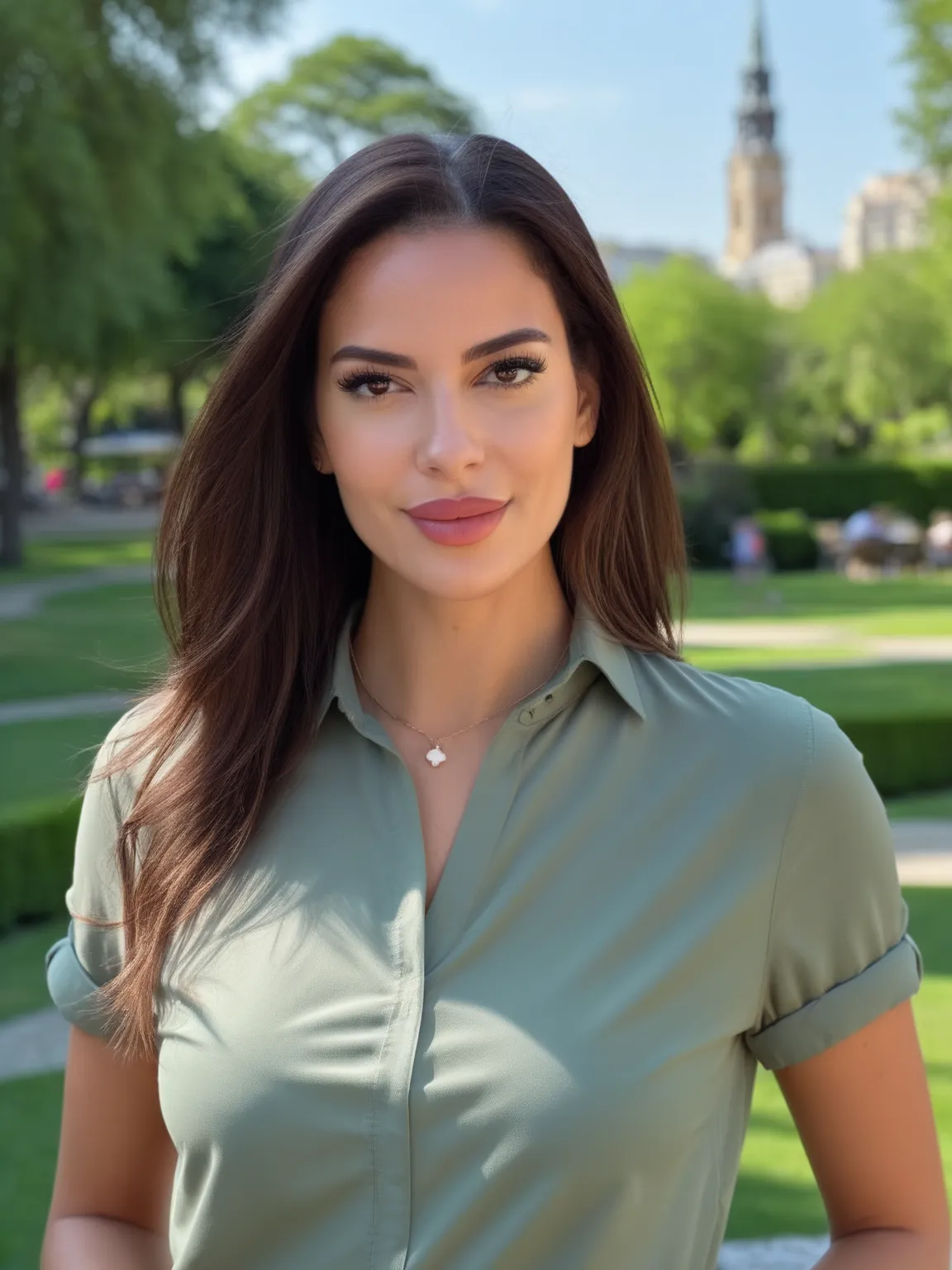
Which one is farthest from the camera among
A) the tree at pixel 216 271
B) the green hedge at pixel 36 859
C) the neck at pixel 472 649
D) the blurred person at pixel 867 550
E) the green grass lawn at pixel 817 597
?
the tree at pixel 216 271

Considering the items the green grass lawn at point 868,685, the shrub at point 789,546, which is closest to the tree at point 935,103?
the shrub at point 789,546

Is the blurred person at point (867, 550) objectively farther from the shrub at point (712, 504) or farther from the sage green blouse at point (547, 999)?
the sage green blouse at point (547, 999)

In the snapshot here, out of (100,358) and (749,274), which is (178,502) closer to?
(100,358)

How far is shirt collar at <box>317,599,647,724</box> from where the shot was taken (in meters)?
1.80

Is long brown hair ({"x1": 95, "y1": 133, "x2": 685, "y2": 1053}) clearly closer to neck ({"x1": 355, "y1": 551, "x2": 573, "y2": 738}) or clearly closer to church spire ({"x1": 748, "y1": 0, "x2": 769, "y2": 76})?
neck ({"x1": 355, "y1": 551, "x2": 573, "y2": 738})

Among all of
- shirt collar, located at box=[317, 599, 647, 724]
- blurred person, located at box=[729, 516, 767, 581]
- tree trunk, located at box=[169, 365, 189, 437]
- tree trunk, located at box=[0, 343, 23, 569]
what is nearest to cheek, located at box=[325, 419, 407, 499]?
shirt collar, located at box=[317, 599, 647, 724]

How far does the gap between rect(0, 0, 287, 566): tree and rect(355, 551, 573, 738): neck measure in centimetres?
1747

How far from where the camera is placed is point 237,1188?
1.66m

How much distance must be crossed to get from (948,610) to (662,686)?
18.6 metres

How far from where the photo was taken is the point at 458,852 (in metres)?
1.73

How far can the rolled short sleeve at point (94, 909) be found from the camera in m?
1.88

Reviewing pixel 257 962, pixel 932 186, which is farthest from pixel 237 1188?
pixel 932 186

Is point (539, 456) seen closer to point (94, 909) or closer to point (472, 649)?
point (472, 649)

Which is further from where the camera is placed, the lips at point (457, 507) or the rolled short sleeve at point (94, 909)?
the rolled short sleeve at point (94, 909)
